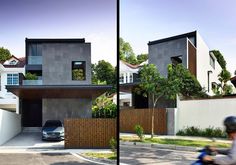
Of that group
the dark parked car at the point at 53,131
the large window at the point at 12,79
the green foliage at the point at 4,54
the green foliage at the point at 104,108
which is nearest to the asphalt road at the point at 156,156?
the dark parked car at the point at 53,131

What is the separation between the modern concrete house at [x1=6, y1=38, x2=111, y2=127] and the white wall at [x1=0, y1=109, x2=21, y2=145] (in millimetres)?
870

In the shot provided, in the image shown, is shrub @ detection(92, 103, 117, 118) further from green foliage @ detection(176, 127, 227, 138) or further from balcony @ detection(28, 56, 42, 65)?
balcony @ detection(28, 56, 42, 65)

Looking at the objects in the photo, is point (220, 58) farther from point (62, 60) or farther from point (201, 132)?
point (62, 60)

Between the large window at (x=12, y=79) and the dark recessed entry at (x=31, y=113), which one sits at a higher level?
the large window at (x=12, y=79)

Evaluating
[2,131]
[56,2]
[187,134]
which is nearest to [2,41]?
[56,2]

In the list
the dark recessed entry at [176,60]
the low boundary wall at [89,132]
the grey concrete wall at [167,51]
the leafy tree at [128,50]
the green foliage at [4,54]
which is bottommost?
the low boundary wall at [89,132]

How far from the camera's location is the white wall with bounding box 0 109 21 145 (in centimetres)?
950

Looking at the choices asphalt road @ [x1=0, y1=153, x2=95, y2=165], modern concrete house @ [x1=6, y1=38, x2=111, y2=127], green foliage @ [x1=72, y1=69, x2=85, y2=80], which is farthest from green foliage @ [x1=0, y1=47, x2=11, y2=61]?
asphalt road @ [x1=0, y1=153, x2=95, y2=165]

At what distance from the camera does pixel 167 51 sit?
5641mm

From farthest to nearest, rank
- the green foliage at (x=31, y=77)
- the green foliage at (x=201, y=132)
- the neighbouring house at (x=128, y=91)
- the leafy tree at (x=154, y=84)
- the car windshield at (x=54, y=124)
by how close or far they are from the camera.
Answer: the green foliage at (x=31, y=77) < the car windshield at (x=54, y=124) < the neighbouring house at (x=128, y=91) < the leafy tree at (x=154, y=84) < the green foliage at (x=201, y=132)

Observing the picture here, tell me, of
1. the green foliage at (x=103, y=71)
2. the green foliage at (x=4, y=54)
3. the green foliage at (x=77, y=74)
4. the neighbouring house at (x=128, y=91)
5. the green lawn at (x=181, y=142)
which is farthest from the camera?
the green foliage at (x=4, y=54)

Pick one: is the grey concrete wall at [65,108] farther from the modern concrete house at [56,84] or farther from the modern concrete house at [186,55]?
the modern concrete house at [186,55]

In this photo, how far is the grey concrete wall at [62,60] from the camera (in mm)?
16109

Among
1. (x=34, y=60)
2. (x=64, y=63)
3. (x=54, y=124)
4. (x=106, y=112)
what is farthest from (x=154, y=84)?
(x=34, y=60)
